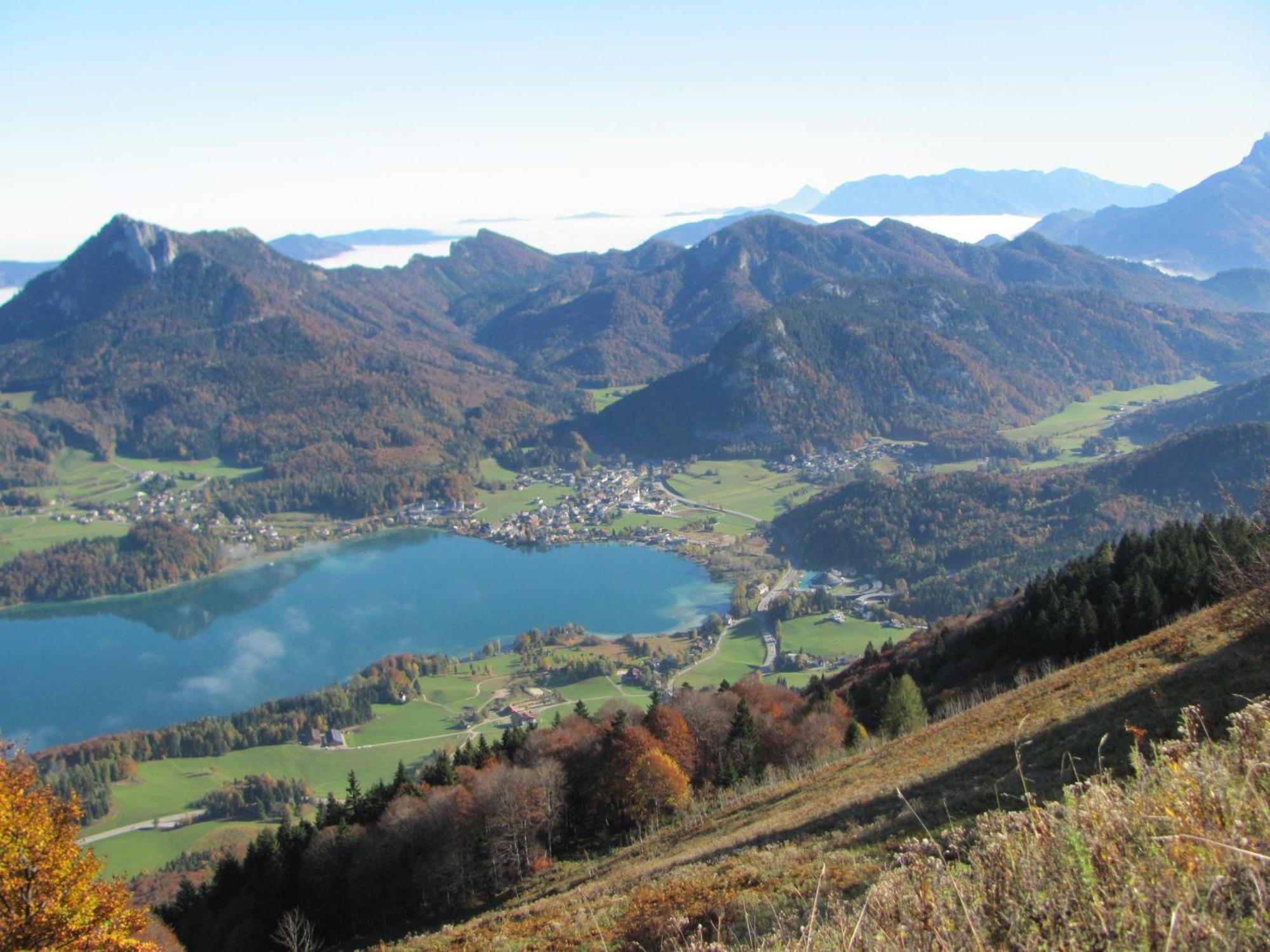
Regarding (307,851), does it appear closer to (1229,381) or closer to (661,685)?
(661,685)

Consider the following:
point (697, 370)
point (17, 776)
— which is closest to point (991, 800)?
point (17, 776)

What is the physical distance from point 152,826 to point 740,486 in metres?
71.0

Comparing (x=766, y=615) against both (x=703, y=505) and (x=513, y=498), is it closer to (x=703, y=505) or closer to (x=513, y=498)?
(x=703, y=505)

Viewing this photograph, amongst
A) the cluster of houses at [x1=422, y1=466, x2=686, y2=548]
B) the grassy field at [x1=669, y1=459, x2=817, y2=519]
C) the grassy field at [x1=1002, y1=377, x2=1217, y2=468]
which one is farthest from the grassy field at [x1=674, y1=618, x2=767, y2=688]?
the grassy field at [x1=1002, y1=377, x2=1217, y2=468]

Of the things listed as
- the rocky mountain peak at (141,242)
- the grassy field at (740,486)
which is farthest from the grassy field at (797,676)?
the rocky mountain peak at (141,242)

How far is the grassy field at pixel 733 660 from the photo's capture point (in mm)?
46062

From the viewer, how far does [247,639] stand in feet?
202

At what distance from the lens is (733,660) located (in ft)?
163

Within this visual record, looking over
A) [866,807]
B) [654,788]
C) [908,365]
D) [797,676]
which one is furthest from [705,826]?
[908,365]

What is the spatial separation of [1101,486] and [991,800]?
6860 cm

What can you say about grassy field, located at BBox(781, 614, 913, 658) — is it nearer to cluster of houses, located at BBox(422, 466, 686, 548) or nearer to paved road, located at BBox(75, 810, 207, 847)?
cluster of houses, located at BBox(422, 466, 686, 548)

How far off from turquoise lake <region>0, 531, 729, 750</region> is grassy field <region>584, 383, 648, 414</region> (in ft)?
194

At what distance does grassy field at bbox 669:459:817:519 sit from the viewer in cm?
8762

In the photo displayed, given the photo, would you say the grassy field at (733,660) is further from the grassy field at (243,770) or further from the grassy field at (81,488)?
the grassy field at (81,488)
